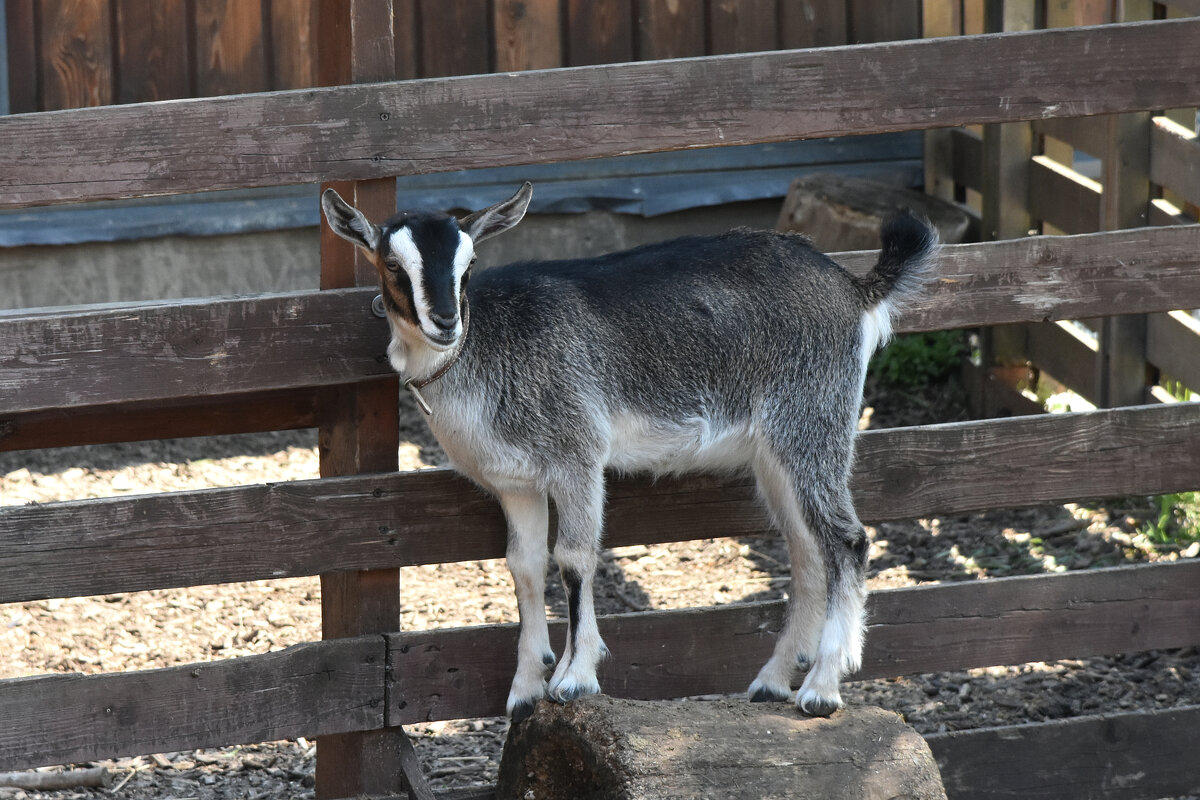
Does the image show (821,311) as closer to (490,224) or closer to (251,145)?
(490,224)

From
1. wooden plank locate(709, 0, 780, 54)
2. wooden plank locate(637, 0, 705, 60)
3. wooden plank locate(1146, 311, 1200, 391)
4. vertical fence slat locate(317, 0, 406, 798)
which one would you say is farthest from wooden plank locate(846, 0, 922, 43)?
vertical fence slat locate(317, 0, 406, 798)

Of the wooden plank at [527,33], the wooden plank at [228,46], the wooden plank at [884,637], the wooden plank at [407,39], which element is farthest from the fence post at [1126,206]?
the wooden plank at [228,46]

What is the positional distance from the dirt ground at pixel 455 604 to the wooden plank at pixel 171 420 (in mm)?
1283

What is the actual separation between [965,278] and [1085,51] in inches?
30.0

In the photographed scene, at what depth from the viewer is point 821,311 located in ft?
13.7

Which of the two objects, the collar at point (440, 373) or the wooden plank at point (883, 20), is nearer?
the collar at point (440, 373)

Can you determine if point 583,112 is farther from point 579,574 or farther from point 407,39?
point 407,39

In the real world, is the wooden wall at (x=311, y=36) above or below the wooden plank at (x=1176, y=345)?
above

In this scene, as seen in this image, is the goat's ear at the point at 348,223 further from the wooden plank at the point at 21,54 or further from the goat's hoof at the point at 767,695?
the wooden plank at the point at 21,54

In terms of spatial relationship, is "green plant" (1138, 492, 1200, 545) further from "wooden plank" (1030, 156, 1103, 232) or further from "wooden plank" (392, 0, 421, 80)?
"wooden plank" (392, 0, 421, 80)

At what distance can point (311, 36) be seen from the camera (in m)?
7.51

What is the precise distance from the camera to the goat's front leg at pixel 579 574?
3.99 m

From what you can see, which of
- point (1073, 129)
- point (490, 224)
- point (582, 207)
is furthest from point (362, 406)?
point (1073, 129)

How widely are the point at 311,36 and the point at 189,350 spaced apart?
402cm
